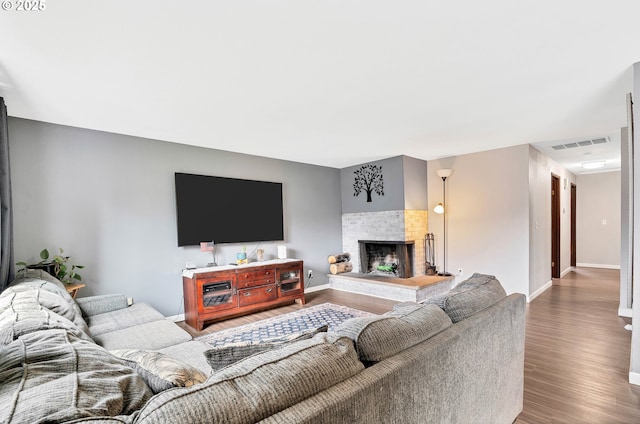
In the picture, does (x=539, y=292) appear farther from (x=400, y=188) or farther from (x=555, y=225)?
(x=400, y=188)

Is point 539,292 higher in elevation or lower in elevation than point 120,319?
lower

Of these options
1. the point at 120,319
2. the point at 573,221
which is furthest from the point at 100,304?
the point at 573,221

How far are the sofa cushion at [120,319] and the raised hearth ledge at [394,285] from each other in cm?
328

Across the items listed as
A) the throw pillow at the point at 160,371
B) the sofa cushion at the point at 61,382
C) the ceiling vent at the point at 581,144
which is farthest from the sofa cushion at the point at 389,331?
the ceiling vent at the point at 581,144

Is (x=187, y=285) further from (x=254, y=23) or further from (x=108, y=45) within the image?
(x=254, y=23)

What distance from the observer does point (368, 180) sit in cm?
569

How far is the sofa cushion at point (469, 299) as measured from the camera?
1540 millimetres

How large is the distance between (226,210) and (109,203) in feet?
4.65

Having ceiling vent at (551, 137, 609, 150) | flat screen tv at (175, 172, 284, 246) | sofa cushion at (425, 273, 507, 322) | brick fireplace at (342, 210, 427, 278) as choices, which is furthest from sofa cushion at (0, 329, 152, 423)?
ceiling vent at (551, 137, 609, 150)

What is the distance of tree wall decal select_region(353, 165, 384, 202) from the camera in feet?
18.0

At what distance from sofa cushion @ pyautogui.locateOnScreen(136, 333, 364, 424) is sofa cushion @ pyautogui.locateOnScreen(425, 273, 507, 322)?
2.38 feet

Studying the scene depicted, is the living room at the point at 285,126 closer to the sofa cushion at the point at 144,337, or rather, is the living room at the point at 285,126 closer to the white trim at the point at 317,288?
the white trim at the point at 317,288

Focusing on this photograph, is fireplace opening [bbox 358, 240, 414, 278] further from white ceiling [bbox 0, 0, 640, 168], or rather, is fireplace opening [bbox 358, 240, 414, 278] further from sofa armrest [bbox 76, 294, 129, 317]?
sofa armrest [bbox 76, 294, 129, 317]

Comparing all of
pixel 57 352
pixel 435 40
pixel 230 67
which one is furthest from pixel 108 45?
pixel 435 40
